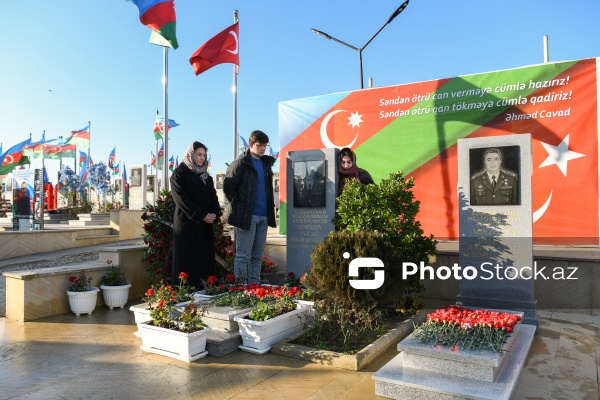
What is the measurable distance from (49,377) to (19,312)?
2259mm

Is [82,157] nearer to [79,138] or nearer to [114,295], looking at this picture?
[79,138]

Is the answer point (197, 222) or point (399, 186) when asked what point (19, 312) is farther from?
point (399, 186)

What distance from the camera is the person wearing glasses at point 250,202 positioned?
5.71m

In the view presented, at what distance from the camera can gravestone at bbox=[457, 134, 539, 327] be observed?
499 cm

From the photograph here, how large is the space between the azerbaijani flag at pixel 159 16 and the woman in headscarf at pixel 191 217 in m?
4.52

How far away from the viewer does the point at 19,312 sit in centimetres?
534

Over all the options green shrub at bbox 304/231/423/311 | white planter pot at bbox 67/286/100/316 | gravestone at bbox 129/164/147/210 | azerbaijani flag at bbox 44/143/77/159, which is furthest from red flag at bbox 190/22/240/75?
azerbaijani flag at bbox 44/143/77/159

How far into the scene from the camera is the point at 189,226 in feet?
17.9

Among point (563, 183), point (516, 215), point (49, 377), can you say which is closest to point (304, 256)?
point (516, 215)

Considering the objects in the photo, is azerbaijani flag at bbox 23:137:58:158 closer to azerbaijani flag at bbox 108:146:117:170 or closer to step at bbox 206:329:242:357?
azerbaijani flag at bbox 108:146:117:170

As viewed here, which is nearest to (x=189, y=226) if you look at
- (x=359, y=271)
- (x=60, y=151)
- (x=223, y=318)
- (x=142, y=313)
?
(x=142, y=313)

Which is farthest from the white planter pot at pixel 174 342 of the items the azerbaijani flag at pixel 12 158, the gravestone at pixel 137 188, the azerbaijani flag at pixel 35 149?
the azerbaijani flag at pixel 35 149

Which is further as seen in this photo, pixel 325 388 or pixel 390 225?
pixel 390 225

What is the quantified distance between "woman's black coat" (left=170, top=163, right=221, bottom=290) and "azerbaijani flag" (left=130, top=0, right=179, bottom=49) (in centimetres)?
463
